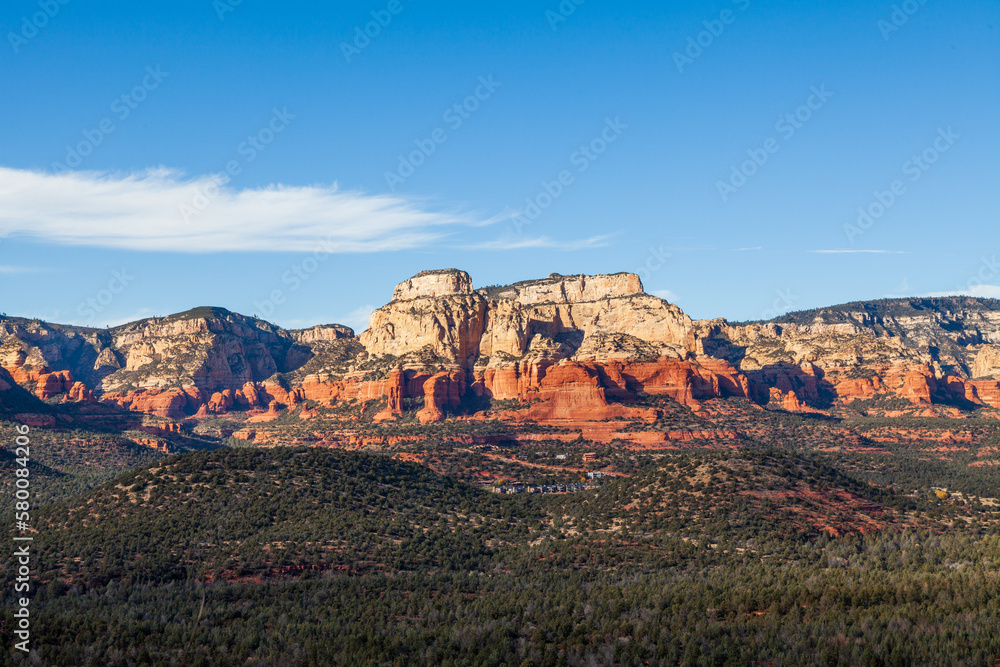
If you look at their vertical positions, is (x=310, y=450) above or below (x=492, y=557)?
above

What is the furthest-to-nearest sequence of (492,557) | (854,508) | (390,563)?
(854,508)
(492,557)
(390,563)

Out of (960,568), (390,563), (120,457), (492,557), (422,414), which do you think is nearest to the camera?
(960,568)

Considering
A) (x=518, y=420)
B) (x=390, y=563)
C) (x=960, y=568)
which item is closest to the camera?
(x=960, y=568)

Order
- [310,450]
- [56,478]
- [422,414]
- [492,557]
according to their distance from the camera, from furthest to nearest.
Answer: [422,414]
[56,478]
[310,450]
[492,557]

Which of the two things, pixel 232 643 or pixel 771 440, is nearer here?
pixel 232 643

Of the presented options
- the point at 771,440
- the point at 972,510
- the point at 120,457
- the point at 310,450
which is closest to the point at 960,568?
Result: the point at 972,510

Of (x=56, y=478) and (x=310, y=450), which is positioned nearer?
(x=310, y=450)

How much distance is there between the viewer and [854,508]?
287 ft

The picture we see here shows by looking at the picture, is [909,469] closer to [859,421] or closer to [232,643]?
[859,421]

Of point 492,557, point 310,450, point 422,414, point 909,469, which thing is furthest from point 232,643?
point 422,414

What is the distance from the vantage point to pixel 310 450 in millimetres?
108750

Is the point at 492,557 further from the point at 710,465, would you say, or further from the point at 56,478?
the point at 56,478

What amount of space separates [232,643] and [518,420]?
453ft

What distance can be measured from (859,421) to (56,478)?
152 metres
